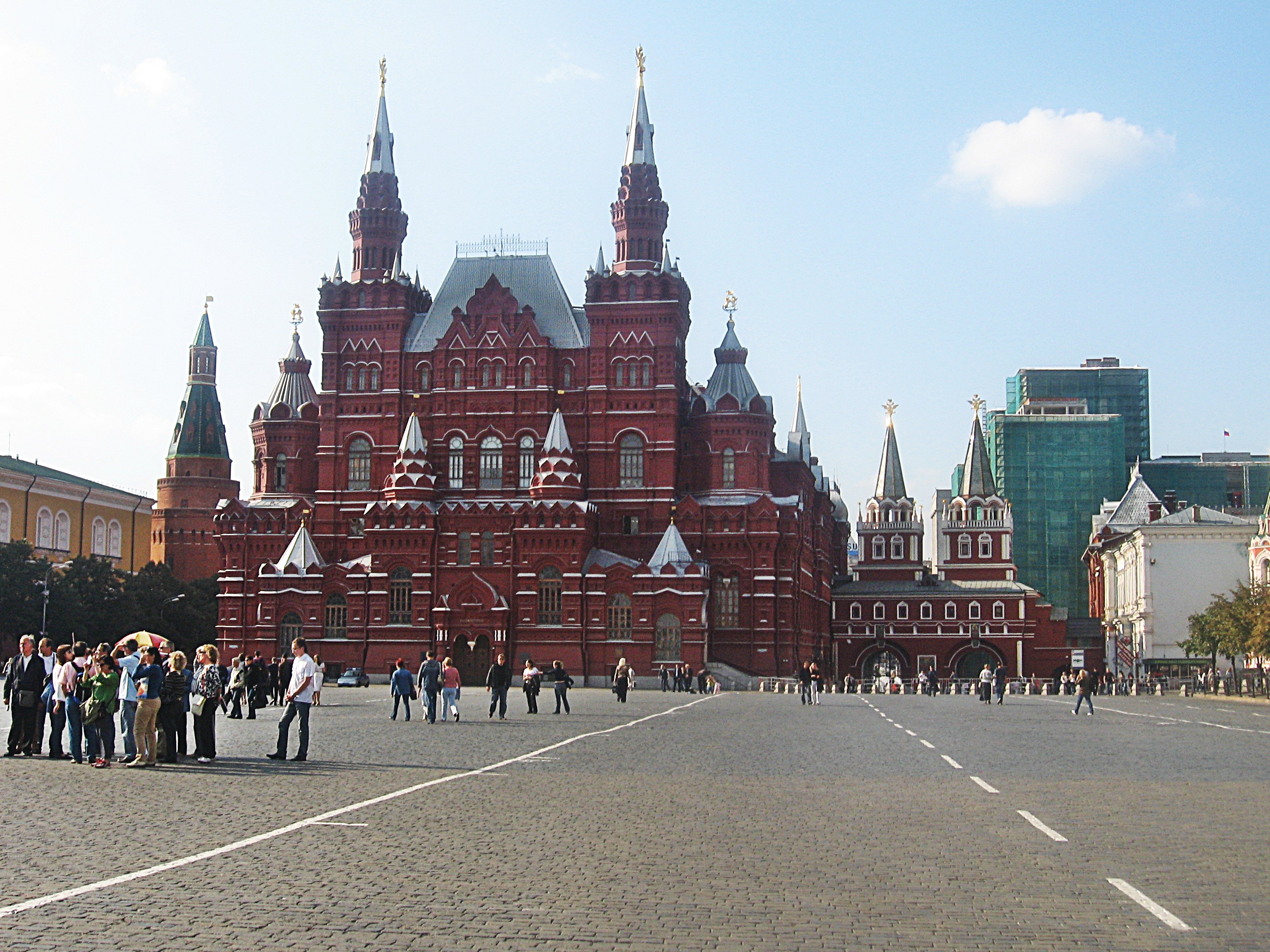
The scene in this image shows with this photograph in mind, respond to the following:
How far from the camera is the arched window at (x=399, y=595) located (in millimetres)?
78562

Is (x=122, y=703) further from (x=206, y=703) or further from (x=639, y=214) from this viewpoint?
(x=639, y=214)

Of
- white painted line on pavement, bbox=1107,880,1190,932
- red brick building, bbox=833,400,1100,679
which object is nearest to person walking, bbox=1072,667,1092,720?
white painted line on pavement, bbox=1107,880,1190,932

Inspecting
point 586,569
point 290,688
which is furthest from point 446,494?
point 290,688

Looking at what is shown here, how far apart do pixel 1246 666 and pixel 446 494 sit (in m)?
52.4

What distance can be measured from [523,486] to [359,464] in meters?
10.0

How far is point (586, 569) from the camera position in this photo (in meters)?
77.2

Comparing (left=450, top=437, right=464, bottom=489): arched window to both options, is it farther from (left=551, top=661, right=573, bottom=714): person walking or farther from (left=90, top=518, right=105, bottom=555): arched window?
(left=551, top=661, right=573, bottom=714): person walking

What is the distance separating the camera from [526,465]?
268 ft

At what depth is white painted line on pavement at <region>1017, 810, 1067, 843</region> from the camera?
1359cm

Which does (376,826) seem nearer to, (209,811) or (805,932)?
(209,811)

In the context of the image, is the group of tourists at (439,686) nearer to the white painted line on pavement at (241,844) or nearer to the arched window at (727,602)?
the white painted line on pavement at (241,844)

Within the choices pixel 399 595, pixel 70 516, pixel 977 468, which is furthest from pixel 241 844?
pixel 977 468

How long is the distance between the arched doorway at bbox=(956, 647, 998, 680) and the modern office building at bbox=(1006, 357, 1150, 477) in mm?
65549

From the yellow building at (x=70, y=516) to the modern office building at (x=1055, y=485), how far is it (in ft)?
269
